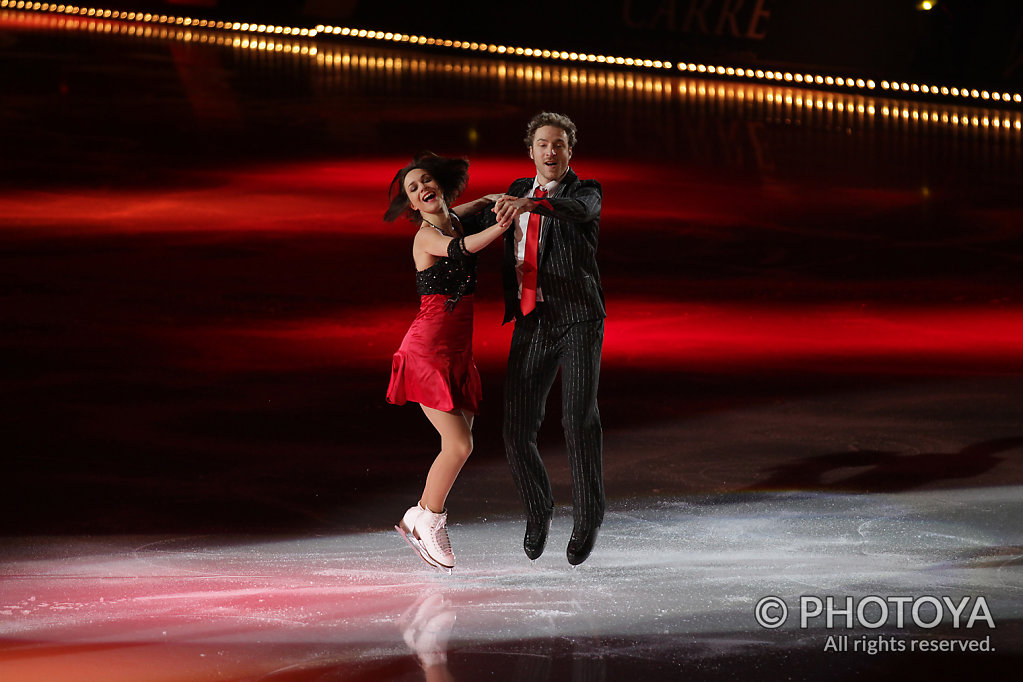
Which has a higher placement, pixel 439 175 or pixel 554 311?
pixel 439 175

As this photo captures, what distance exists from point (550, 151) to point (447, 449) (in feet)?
3.57

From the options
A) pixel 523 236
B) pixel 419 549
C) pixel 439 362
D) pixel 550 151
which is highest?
pixel 550 151

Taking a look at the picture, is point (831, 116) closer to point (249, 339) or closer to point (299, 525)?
point (249, 339)

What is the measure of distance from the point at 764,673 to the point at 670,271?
6.83 m

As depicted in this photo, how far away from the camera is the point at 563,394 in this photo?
5164mm

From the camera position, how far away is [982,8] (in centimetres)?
2036

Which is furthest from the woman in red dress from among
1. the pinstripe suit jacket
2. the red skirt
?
the pinstripe suit jacket

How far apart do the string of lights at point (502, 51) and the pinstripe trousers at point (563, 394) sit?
15702mm

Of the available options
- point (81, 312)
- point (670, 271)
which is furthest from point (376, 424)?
point (670, 271)

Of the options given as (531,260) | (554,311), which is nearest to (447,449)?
(554,311)

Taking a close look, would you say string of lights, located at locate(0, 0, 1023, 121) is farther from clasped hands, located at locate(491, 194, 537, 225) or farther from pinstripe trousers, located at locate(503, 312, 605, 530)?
clasped hands, located at locate(491, 194, 537, 225)

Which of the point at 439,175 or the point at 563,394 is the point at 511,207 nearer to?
the point at 439,175

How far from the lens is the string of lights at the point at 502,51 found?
69.4ft

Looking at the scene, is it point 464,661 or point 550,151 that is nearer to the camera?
point 464,661
